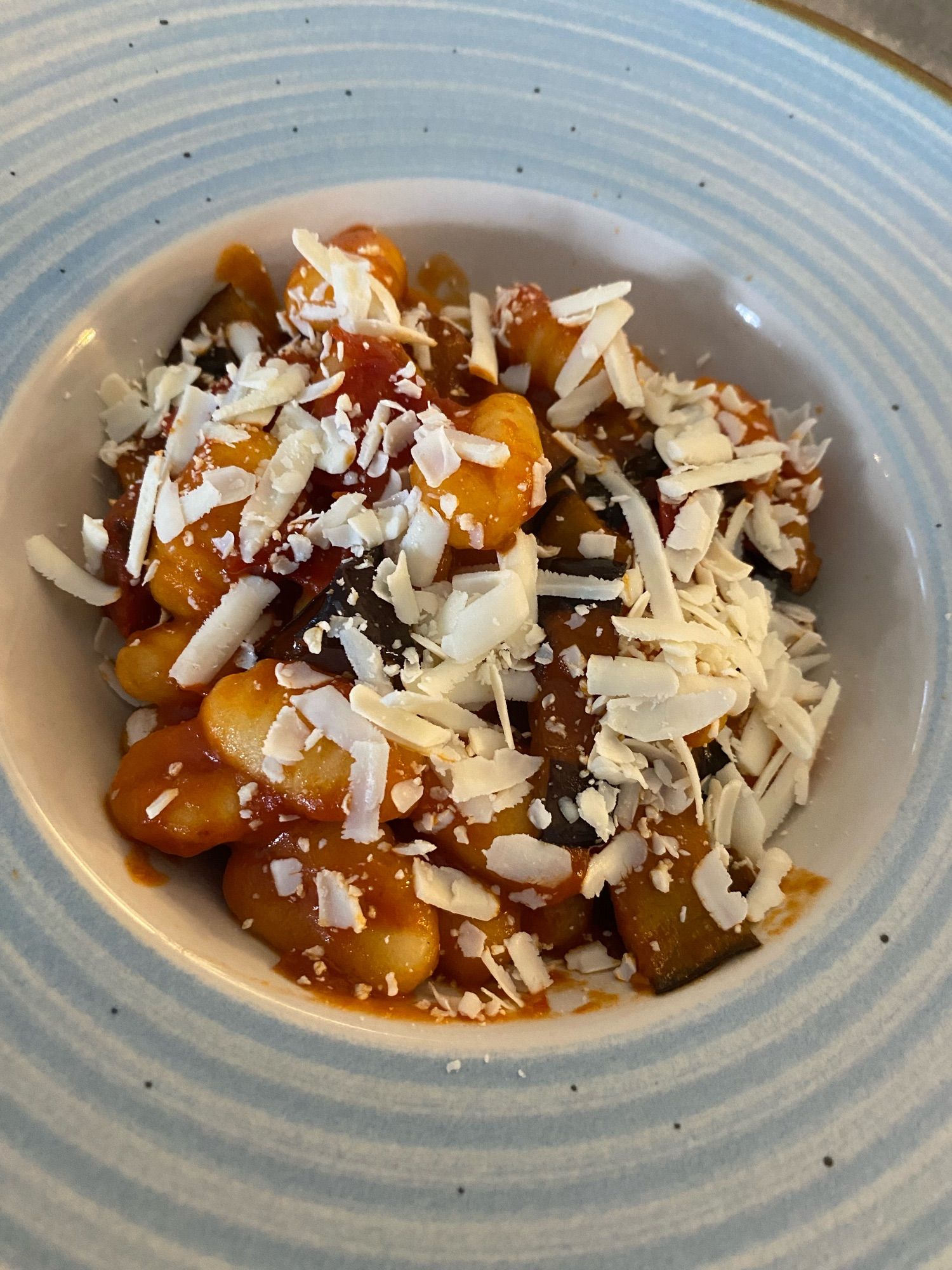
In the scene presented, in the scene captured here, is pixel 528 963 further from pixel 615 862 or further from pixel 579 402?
pixel 579 402

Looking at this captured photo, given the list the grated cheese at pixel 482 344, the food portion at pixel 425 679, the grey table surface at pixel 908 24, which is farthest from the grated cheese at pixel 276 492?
the grey table surface at pixel 908 24

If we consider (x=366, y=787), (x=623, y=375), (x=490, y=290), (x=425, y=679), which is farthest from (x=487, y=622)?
(x=490, y=290)

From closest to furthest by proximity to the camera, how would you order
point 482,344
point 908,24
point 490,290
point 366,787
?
point 366,787
point 482,344
point 490,290
point 908,24

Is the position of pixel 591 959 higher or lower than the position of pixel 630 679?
lower

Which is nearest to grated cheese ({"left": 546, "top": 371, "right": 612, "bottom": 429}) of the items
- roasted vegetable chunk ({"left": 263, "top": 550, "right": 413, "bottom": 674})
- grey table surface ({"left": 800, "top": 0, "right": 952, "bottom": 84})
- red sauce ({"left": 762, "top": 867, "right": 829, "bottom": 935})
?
roasted vegetable chunk ({"left": 263, "top": 550, "right": 413, "bottom": 674})

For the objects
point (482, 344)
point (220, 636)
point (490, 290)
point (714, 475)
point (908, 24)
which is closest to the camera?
point (220, 636)

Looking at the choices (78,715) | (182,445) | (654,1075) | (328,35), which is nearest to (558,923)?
(654,1075)

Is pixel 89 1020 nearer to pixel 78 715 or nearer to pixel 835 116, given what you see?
pixel 78 715
